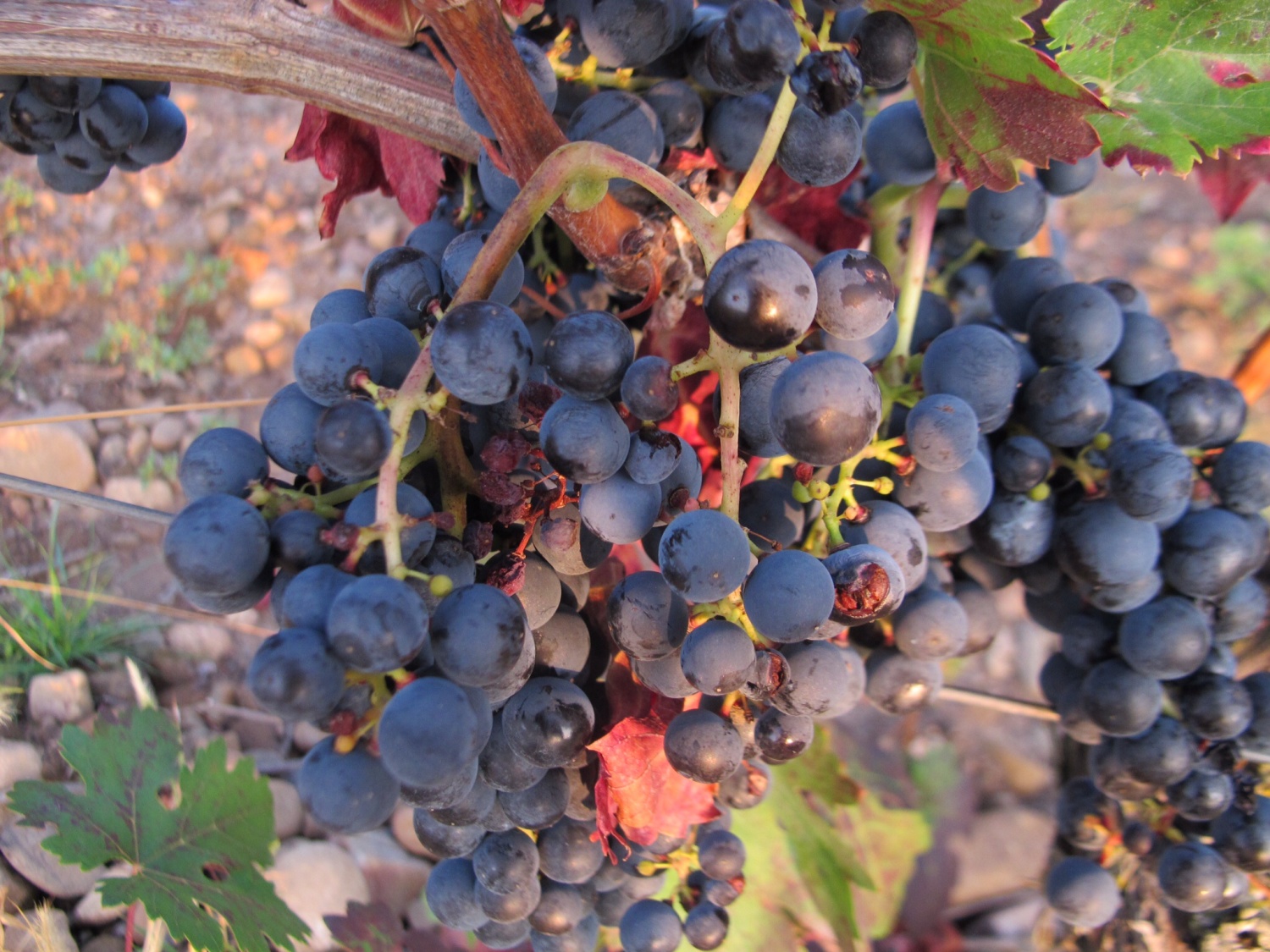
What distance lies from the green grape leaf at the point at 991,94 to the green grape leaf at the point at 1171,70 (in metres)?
0.04

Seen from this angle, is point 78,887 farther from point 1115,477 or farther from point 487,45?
point 1115,477

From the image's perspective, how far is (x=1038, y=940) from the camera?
1.27 meters

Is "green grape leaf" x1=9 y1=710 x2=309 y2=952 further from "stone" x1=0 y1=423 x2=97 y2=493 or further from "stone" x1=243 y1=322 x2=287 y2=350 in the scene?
"stone" x1=243 y1=322 x2=287 y2=350

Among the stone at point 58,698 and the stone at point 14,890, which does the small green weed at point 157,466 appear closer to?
the stone at point 58,698

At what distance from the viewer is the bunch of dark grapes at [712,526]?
21.8 inches

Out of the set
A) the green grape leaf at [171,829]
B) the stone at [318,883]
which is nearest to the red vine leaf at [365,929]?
the stone at [318,883]

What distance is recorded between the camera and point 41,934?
835 millimetres

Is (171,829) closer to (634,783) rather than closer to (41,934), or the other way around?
(41,934)

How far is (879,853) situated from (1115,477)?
3.08 feet

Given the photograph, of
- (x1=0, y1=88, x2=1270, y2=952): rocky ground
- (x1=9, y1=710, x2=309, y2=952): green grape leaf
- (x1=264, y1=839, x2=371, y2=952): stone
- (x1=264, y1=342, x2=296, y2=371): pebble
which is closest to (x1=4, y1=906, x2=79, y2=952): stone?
(x1=0, y1=88, x2=1270, y2=952): rocky ground

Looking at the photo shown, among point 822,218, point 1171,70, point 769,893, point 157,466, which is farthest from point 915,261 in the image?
point 157,466

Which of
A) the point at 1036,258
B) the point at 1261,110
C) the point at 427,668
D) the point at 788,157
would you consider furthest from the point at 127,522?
the point at 1261,110

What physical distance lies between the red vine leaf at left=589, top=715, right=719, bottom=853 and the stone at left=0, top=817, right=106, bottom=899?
1.82 feet

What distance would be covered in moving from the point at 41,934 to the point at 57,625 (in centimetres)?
36
